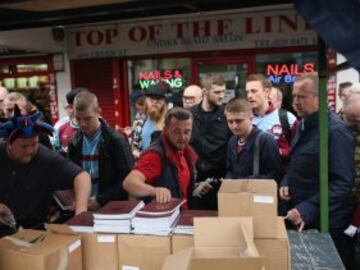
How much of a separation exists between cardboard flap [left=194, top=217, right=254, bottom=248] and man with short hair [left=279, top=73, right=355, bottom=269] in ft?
3.39

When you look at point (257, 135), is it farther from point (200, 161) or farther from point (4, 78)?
point (4, 78)

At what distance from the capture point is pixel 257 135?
352 cm

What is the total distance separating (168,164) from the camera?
2982 millimetres


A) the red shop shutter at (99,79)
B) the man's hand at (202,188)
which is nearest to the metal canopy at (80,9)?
the man's hand at (202,188)

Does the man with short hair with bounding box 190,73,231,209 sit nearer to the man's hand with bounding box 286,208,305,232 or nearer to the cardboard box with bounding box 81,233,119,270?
the man's hand with bounding box 286,208,305,232

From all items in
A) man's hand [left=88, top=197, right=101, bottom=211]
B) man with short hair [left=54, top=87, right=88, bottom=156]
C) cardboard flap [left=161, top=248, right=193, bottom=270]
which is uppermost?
man with short hair [left=54, top=87, right=88, bottom=156]

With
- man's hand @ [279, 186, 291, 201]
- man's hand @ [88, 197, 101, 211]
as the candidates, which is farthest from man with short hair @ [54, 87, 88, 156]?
man's hand @ [279, 186, 291, 201]

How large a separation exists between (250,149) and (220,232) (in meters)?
1.56

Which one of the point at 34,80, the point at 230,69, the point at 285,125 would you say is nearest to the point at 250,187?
the point at 285,125

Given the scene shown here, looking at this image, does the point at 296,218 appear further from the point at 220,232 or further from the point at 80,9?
the point at 80,9

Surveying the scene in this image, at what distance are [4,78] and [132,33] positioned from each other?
9.62 ft

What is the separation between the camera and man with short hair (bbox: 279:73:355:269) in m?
2.93

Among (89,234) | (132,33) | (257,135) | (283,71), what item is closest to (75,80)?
(132,33)

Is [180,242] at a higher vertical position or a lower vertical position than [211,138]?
lower
